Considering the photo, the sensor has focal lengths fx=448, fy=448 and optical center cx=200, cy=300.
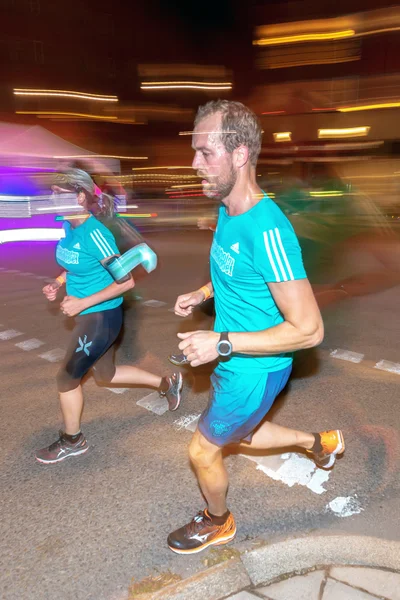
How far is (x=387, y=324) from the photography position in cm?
624

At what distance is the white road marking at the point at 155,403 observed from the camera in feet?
12.7

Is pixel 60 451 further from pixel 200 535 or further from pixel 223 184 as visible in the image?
pixel 223 184

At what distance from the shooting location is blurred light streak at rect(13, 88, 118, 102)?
33.0 metres

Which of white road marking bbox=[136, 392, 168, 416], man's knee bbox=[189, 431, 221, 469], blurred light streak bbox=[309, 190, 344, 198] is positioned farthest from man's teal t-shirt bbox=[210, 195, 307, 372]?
blurred light streak bbox=[309, 190, 344, 198]

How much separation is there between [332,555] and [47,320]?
5.42 metres

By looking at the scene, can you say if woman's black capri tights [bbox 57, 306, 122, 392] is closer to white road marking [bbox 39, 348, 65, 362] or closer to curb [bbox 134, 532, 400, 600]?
curb [bbox 134, 532, 400, 600]

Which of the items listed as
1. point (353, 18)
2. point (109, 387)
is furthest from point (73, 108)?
point (109, 387)

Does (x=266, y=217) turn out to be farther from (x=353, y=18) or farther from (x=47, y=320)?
(x=353, y=18)

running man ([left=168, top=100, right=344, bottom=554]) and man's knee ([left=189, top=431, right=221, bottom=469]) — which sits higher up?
running man ([left=168, top=100, right=344, bottom=554])

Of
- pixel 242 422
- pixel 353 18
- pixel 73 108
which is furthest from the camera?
pixel 73 108

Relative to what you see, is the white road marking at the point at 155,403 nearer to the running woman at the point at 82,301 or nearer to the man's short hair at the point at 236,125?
the running woman at the point at 82,301

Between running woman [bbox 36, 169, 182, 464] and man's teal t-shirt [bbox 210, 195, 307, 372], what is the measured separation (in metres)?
1.17

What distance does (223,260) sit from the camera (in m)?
1.92

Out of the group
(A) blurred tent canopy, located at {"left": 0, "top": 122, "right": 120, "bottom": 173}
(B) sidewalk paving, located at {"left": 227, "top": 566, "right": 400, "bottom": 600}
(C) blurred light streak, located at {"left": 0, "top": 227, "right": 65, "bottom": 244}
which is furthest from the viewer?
(C) blurred light streak, located at {"left": 0, "top": 227, "right": 65, "bottom": 244}
